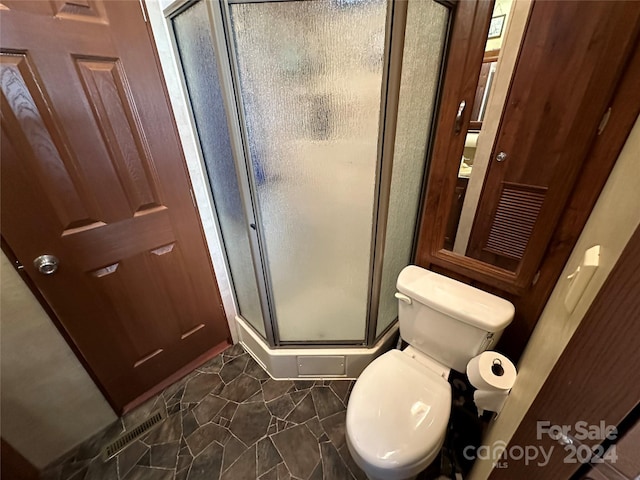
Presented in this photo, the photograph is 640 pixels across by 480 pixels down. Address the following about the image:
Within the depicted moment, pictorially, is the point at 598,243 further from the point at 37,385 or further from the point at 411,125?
the point at 37,385

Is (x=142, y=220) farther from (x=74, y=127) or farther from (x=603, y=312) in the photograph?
(x=603, y=312)

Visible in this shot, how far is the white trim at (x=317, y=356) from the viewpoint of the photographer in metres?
1.43

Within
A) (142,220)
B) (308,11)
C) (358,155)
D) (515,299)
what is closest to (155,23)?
(308,11)

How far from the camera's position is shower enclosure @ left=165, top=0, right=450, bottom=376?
32.5 inches

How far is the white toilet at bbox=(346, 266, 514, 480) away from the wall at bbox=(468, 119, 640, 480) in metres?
0.21

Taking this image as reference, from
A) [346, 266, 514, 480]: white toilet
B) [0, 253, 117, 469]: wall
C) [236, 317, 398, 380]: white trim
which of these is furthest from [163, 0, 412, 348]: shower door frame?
[0, 253, 117, 469]: wall

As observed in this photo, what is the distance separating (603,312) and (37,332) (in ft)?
5.54

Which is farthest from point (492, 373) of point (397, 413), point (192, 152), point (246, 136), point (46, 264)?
→ point (46, 264)

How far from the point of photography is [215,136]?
1114mm

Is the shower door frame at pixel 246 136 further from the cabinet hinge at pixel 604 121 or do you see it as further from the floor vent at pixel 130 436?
the floor vent at pixel 130 436

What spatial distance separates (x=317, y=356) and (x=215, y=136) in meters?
1.26

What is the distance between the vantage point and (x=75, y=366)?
113cm

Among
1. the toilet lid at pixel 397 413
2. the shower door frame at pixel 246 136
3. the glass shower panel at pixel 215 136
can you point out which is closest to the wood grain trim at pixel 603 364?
the toilet lid at pixel 397 413

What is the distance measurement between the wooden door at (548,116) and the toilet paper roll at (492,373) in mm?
331
